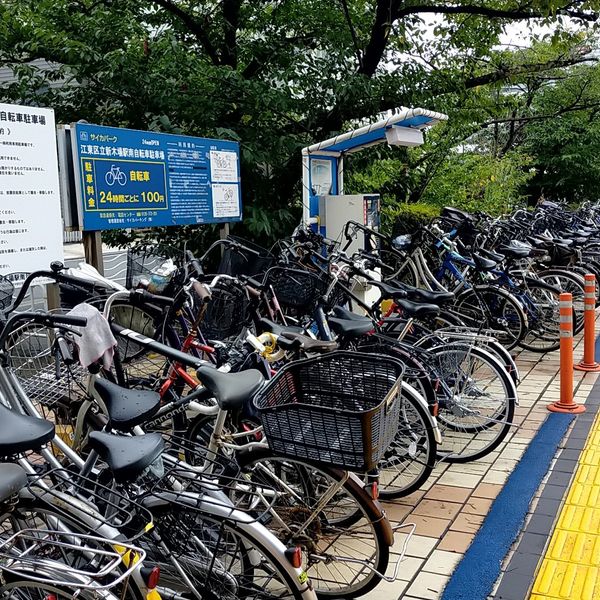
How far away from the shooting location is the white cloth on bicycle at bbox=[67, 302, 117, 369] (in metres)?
3.15

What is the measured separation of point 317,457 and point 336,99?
23.2 ft

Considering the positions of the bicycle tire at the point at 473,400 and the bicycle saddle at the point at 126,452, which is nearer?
the bicycle saddle at the point at 126,452

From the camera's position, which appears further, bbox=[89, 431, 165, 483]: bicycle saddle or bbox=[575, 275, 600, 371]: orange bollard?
bbox=[575, 275, 600, 371]: orange bollard

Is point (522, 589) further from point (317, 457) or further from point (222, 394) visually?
point (222, 394)

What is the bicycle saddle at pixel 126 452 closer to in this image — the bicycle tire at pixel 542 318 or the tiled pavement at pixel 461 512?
the tiled pavement at pixel 461 512

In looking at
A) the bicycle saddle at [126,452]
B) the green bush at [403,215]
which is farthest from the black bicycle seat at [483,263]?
the bicycle saddle at [126,452]

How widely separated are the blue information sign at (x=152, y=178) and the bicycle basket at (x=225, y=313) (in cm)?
179

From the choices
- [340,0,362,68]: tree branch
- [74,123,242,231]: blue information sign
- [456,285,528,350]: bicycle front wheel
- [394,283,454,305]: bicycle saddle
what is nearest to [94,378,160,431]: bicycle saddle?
[394,283,454,305]: bicycle saddle

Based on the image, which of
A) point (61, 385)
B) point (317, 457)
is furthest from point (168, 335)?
point (317, 457)

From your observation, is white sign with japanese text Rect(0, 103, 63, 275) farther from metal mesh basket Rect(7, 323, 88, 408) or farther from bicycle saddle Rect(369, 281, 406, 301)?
bicycle saddle Rect(369, 281, 406, 301)

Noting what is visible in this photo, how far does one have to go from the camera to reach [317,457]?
2779mm

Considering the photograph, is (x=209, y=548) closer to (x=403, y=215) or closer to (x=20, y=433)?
(x=20, y=433)

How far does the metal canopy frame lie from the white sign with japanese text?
3.40 meters

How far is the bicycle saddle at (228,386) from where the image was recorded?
2.83 metres
